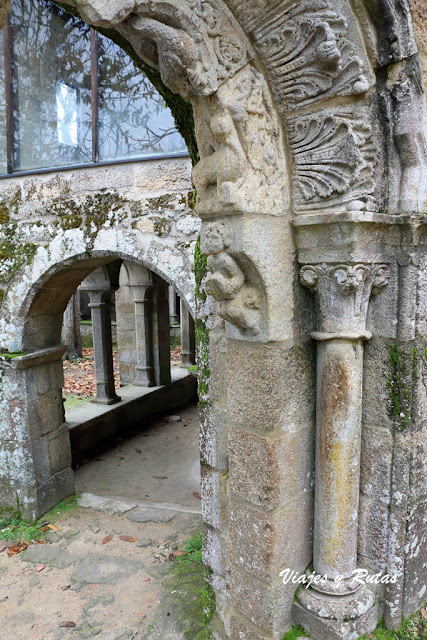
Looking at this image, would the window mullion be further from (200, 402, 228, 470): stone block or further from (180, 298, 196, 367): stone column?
(180, 298, 196, 367): stone column

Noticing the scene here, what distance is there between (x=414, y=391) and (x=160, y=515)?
3393 mm

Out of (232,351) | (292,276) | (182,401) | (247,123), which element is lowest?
(182,401)

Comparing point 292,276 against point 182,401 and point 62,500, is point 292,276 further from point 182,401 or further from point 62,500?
point 182,401

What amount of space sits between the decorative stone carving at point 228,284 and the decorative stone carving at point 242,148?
9cm

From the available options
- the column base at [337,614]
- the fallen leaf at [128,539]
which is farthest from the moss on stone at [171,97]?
the fallen leaf at [128,539]

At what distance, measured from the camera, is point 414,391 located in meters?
1.73

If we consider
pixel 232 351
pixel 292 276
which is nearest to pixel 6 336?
pixel 232 351

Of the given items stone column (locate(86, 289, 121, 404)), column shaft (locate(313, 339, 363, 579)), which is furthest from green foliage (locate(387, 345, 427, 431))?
stone column (locate(86, 289, 121, 404))

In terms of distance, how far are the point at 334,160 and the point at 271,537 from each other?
1.44m

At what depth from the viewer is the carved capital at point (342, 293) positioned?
163cm

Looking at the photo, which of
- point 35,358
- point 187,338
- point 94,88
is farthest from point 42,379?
point 187,338

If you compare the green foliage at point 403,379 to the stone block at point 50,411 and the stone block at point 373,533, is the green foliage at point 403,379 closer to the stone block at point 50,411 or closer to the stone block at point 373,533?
the stone block at point 373,533

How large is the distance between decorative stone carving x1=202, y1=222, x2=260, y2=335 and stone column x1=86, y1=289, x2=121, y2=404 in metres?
5.65

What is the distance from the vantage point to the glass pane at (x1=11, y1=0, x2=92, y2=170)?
4082 mm
